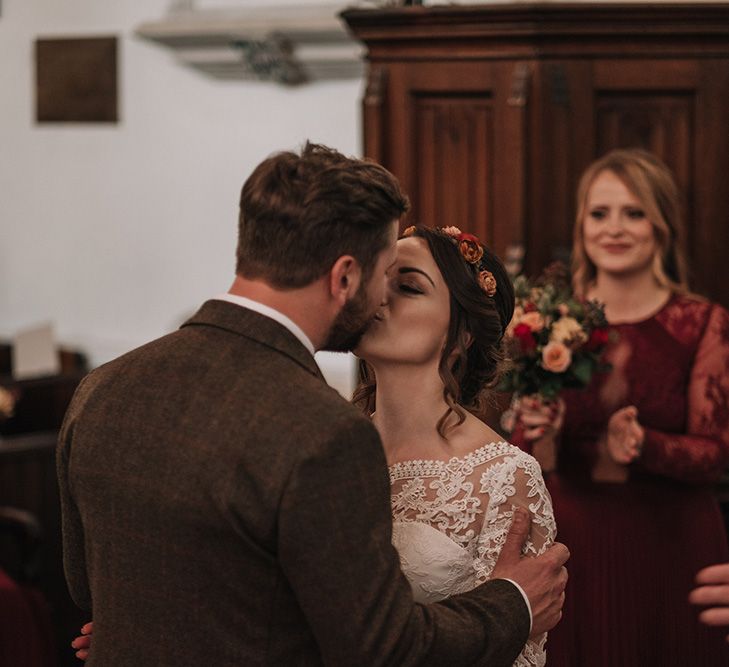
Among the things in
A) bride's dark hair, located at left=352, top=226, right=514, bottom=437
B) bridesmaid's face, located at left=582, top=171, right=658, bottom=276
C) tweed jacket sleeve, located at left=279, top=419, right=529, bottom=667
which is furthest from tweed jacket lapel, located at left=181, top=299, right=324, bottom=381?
bridesmaid's face, located at left=582, top=171, right=658, bottom=276

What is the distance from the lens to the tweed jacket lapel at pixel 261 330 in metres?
1.88

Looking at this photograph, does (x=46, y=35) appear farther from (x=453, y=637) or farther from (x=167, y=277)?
(x=453, y=637)

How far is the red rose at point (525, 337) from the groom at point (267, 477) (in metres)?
1.54

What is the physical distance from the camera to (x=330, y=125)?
17.6 feet

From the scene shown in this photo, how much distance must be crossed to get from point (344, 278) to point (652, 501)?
2030 mm

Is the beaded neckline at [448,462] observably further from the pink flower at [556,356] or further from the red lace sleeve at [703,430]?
the red lace sleeve at [703,430]

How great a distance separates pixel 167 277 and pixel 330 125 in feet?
3.71

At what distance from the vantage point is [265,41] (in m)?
5.23

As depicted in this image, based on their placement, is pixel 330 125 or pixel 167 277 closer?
pixel 330 125

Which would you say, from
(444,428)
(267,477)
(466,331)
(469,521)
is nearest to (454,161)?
(466,331)

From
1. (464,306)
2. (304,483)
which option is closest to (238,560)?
(304,483)

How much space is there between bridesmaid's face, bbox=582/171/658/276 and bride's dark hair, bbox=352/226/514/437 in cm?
134

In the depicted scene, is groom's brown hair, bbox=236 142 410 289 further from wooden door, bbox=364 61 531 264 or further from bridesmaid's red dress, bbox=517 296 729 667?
wooden door, bbox=364 61 531 264

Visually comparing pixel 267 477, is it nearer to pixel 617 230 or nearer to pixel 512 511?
pixel 512 511
